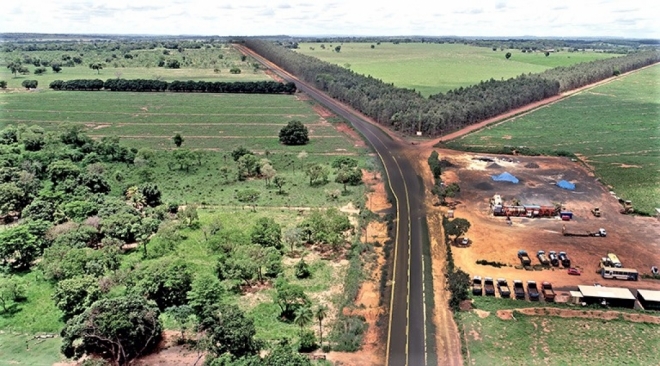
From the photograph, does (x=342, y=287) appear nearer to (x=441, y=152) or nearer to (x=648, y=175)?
(x=441, y=152)

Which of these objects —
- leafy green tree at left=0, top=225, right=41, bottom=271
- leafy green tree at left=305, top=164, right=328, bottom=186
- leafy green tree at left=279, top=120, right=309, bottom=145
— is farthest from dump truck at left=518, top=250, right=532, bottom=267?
leafy green tree at left=279, top=120, right=309, bottom=145

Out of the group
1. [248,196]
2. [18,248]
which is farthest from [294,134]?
[18,248]

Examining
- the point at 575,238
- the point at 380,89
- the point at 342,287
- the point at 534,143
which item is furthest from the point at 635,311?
the point at 380,89

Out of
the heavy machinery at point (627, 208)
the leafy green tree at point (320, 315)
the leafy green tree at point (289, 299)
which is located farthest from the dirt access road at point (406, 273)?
the heavy machinery at point (627, 208)

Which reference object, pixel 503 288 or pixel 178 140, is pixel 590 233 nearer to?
pixel 503 288

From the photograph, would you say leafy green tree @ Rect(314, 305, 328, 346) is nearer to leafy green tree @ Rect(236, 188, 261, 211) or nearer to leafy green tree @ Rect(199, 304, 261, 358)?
leafy green tree @ Rect(199, 304, 261, 358)

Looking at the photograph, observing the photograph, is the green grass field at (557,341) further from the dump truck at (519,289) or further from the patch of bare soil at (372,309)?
the patch of bare soil at (372,309)
